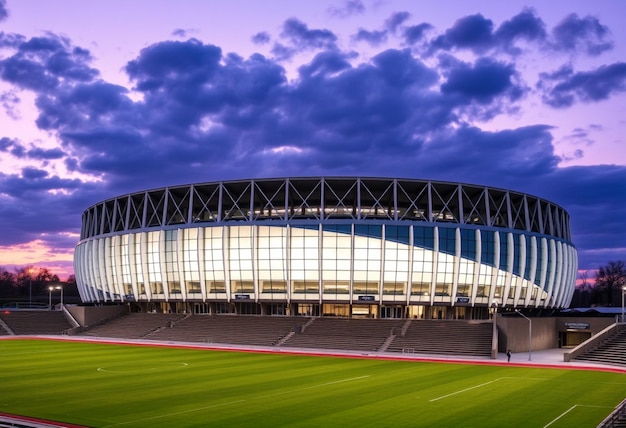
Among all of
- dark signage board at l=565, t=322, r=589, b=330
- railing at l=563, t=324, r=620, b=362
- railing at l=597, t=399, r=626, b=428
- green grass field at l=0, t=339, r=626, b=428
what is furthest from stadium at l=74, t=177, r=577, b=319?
railing at l=597, t=399, r=626, b=428

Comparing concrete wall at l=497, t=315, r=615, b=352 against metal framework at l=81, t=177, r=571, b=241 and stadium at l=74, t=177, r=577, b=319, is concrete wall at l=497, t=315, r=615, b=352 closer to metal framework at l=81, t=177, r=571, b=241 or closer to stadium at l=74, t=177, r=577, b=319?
stadium at l=74, t=177, r=577, b=319

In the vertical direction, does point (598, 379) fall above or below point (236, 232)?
below

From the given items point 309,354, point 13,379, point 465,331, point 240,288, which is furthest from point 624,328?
point 13,379

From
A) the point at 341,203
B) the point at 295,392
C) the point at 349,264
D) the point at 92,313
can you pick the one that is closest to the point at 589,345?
the point at 349,264

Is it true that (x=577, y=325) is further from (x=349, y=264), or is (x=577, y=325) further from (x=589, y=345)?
(x=349, y=264)

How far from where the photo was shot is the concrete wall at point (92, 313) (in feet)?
327

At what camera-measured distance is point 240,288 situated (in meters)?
93.6

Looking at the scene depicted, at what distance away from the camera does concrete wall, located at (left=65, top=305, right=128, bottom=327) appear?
327 feet

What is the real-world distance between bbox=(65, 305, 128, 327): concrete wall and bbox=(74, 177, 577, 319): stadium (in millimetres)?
3283

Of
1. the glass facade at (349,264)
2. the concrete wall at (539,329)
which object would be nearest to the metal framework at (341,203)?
the glass facade at (349,264)

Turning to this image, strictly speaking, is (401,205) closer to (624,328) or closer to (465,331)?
(465,331)

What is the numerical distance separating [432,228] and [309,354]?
96.9 feet

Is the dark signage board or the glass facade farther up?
the glass facade

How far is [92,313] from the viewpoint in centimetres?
10069
